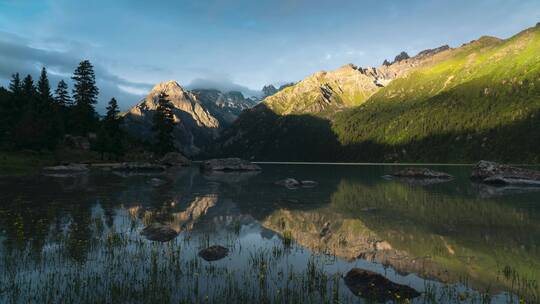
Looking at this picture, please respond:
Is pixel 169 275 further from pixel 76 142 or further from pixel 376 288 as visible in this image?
pixel 76 142

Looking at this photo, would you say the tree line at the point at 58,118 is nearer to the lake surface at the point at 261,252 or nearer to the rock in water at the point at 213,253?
the lake surface at the point at 261,252

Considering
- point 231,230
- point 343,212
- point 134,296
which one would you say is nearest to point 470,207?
point 343,212

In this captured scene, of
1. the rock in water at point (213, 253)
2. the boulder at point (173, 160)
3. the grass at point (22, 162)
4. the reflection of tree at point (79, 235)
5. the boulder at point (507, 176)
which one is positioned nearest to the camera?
the reflection of tree at point (79, 235)

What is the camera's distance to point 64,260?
16.2 meters

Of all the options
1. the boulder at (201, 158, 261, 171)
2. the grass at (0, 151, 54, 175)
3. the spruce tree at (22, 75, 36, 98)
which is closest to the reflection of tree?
the grass at (0, 151, 54, 175)

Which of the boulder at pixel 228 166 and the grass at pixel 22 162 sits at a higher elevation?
the grass at pixel 22 162

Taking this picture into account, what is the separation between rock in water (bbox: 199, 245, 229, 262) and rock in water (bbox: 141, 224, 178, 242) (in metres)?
3.91

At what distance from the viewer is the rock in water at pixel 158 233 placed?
69.6 ft

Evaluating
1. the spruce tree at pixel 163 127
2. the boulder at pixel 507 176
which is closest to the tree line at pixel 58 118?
the spruce tree at pixel 163 127

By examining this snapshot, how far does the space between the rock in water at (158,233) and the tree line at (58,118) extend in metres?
75.8

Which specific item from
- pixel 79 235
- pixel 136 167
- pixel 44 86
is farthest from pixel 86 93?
pixel 79 235

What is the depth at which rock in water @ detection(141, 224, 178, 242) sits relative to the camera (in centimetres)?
2121

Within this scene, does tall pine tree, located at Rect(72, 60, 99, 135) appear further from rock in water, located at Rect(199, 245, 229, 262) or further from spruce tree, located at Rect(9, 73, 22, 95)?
rock in water, located at Rect(199, 245, 229, 262)

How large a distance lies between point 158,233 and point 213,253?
531cm
